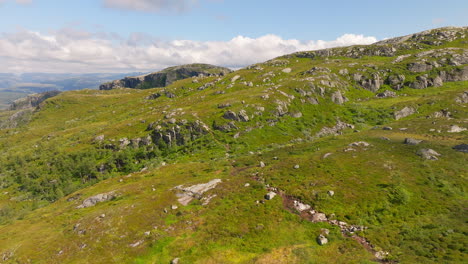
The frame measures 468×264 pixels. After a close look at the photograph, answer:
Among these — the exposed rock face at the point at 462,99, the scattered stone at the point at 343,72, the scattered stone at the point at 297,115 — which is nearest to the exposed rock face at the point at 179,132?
the scattered stone at the point at 297,115

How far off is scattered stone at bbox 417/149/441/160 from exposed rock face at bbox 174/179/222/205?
41696 mm

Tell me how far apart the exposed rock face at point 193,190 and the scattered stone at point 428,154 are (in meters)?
41.7

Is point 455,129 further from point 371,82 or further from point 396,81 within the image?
point 396,81

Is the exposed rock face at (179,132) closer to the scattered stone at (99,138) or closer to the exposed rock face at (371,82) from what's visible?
the scattered stone at (99,138)

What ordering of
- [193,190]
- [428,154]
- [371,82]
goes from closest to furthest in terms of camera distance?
[193,190] → [428,154] → [371,82]

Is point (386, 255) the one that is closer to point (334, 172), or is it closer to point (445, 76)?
point (334, 172)

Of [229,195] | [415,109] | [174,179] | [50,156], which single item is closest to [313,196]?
[229,195]

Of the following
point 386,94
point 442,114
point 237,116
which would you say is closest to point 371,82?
point 386,94

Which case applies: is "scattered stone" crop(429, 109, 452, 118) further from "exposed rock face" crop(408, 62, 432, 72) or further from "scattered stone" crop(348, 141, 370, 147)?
"exposed rock face" crop(408, 62, 432, 72)

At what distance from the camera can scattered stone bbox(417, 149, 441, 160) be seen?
134 feet

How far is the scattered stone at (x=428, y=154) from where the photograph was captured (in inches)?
1604

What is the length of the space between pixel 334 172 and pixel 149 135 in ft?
300

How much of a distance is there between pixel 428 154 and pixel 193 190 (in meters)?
48.0

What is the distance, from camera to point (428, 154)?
1647 inches
